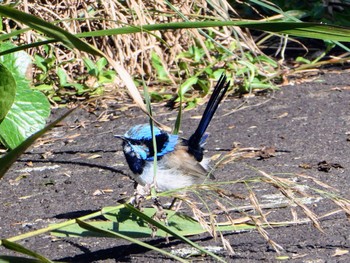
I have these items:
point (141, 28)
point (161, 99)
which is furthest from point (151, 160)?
point (141, 28)

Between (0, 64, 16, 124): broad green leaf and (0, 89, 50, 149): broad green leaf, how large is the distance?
1568 millimetres

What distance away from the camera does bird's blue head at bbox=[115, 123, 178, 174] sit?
4.15 metres

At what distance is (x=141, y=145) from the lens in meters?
4.23

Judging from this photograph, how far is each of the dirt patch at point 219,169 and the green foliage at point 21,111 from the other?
0.27 metres

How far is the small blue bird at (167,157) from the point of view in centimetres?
415

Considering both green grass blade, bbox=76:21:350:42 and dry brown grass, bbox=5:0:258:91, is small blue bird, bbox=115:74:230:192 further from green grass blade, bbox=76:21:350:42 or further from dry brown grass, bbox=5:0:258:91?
green grass blade, bbox=76:21:350:42

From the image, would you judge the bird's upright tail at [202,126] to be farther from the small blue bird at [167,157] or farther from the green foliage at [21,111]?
the green foliage at [21,111]

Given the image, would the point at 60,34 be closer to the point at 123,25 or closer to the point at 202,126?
the point at 202,126

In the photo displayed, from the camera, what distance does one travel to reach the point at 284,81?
599 centimetres

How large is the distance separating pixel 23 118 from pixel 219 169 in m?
1.12

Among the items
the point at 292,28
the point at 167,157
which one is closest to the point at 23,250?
the point at 292,28

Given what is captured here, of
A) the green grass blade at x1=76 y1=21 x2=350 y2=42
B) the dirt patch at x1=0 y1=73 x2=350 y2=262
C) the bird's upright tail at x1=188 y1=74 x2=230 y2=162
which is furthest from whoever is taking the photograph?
the bird's upright tail at x1=188 y1=74 x2=230 y2=162

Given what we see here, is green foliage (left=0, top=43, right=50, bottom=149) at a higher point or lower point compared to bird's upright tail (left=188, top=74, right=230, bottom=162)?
higher

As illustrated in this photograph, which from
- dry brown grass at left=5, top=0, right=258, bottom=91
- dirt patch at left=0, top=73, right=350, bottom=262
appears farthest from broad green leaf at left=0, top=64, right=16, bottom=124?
dry brown grass at left=5, top=0, right=258, bottom=91
